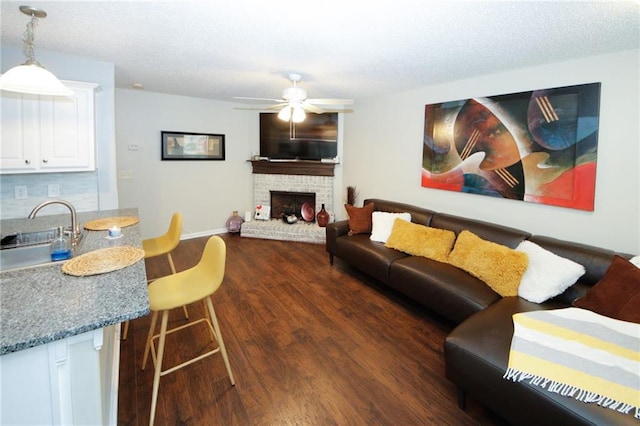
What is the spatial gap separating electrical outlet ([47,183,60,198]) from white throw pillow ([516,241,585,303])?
4332mm

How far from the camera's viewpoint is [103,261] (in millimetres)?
1683

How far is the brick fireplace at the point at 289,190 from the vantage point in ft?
17.1

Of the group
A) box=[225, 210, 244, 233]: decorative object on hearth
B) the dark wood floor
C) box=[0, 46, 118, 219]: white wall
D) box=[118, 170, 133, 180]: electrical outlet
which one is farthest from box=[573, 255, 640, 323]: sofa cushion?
box=[118, 170, 133, 180]: electrical outlet

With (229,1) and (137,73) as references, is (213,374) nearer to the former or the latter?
(229,1)

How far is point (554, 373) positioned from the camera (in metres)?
1.45

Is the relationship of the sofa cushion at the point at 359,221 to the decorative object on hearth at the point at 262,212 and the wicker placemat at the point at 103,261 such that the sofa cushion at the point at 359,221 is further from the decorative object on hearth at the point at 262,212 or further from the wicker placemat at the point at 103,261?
the wicker placemat at the point at 103,261

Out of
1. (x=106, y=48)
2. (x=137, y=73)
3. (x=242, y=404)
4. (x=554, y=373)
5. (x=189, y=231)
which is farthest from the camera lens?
(x=189, y=231)

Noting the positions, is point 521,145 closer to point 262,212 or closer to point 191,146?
point 262,212

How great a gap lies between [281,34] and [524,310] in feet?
8.89

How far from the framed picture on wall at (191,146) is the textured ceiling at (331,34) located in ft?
5.20

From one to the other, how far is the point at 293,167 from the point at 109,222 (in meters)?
3.34

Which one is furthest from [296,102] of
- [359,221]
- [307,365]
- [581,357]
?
[581,357]

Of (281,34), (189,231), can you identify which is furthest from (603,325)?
(189,231)

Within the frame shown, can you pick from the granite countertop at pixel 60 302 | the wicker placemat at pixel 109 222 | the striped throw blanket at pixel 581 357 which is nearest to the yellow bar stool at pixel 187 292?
the granite countertop at pixel 60 302
